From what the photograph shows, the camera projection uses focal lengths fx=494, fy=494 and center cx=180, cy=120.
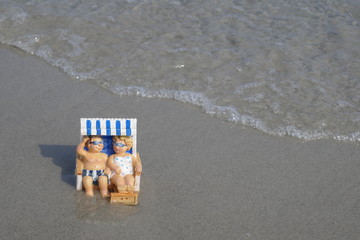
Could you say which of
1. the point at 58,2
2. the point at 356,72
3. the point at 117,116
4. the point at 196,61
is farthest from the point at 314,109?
the point at 58,2

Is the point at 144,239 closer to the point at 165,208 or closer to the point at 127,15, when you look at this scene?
the point at 165,208

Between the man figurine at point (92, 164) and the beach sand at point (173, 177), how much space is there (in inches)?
5.1

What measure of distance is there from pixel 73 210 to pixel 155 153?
1.21 meters

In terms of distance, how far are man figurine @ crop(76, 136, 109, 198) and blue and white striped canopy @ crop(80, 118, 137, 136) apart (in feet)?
0.39

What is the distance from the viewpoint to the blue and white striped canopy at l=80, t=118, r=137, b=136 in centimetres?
455

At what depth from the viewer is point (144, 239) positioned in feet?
14.1

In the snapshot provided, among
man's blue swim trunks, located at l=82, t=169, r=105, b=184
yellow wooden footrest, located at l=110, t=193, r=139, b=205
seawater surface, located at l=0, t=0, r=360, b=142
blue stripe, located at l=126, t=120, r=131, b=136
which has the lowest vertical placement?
seawater surface, located at l=0, t=0, r=360, b=142

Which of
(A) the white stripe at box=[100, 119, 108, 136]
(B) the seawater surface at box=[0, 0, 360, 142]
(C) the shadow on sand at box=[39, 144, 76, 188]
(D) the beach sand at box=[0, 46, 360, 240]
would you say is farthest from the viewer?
(B) the seawater surface at box=[0, 0, 360, 142]

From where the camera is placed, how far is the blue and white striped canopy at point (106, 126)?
4555 millimetres

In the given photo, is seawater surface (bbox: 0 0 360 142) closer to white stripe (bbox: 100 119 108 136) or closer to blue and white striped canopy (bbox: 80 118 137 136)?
blue and white striped canopy (bbox: 80 118 137 136)

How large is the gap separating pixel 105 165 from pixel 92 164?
13 centimetres

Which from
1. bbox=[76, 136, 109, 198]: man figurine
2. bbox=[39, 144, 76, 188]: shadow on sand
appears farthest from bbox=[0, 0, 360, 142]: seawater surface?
bbox=[76, 136, 109, 198]: man figurine

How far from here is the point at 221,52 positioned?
25.6 feet

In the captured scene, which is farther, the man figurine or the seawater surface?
the seawater surface
